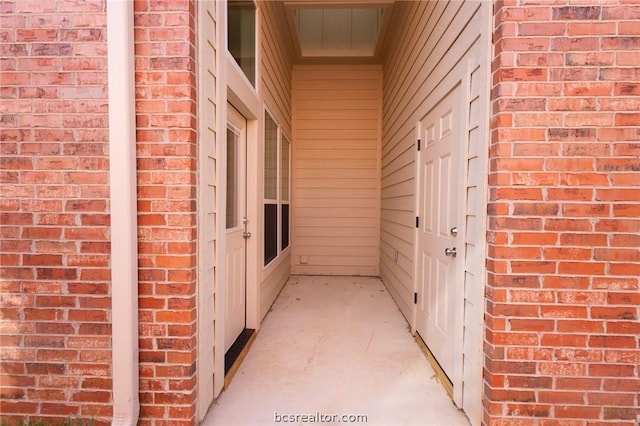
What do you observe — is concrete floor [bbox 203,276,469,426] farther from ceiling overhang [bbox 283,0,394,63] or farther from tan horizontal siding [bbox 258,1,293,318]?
ceiling overhang [bbox 283,0,394,63]

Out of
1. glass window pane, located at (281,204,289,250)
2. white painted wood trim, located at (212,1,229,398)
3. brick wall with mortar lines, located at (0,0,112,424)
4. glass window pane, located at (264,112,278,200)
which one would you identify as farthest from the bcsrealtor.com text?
glass window pane, located at (281,204,289,250)

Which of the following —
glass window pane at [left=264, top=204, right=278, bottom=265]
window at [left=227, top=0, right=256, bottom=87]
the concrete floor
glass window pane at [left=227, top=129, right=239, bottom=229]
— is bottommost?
the concrete floor

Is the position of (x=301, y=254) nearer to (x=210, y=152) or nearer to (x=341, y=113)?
(x=341, y=113)

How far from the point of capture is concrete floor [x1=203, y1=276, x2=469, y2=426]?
188cm

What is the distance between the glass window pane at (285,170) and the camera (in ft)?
14.7

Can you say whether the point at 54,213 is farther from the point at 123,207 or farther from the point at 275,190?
the point at 275,190

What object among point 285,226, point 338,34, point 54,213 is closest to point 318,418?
point 54,213

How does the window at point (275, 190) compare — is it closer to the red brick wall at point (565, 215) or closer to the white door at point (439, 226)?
the white door at point (439, 226)

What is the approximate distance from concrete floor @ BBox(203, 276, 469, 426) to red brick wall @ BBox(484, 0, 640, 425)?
1.78 feet

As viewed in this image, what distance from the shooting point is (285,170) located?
4758 mm

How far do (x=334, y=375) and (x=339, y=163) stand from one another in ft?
11.9

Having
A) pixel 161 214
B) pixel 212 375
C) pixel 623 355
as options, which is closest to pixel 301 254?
pixel 212 375

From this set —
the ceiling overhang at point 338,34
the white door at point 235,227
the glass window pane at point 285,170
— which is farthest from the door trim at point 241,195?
the ceiling overhang at point 338,34

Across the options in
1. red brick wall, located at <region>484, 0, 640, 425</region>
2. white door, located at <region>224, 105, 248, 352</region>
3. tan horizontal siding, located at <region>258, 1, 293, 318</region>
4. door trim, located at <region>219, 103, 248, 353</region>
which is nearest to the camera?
red brick wall, located at <region>484, 0, 640, 425</region>
